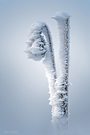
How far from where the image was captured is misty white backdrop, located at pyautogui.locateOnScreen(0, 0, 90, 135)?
1.35m

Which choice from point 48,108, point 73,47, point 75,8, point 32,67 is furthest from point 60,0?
point 48,108

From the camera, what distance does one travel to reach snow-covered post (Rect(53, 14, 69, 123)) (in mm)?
1350

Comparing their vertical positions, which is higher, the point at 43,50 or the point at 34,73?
the point at 43,50

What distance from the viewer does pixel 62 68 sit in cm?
136

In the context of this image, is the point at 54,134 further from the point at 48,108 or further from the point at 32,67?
the point at 32,67

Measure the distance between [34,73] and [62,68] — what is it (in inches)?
5.0

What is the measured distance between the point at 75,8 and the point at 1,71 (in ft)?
1.43

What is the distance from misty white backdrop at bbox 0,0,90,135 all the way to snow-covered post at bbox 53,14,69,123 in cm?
2

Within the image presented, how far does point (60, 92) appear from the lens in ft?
4.45

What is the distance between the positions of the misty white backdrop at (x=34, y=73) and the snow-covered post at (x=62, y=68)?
22 millimetres

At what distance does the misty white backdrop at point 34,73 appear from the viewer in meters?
1.35

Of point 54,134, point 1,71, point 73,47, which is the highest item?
point 73,47

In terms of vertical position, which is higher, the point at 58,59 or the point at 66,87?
the point at 58,59

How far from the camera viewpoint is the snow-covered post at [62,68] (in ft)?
4.43
